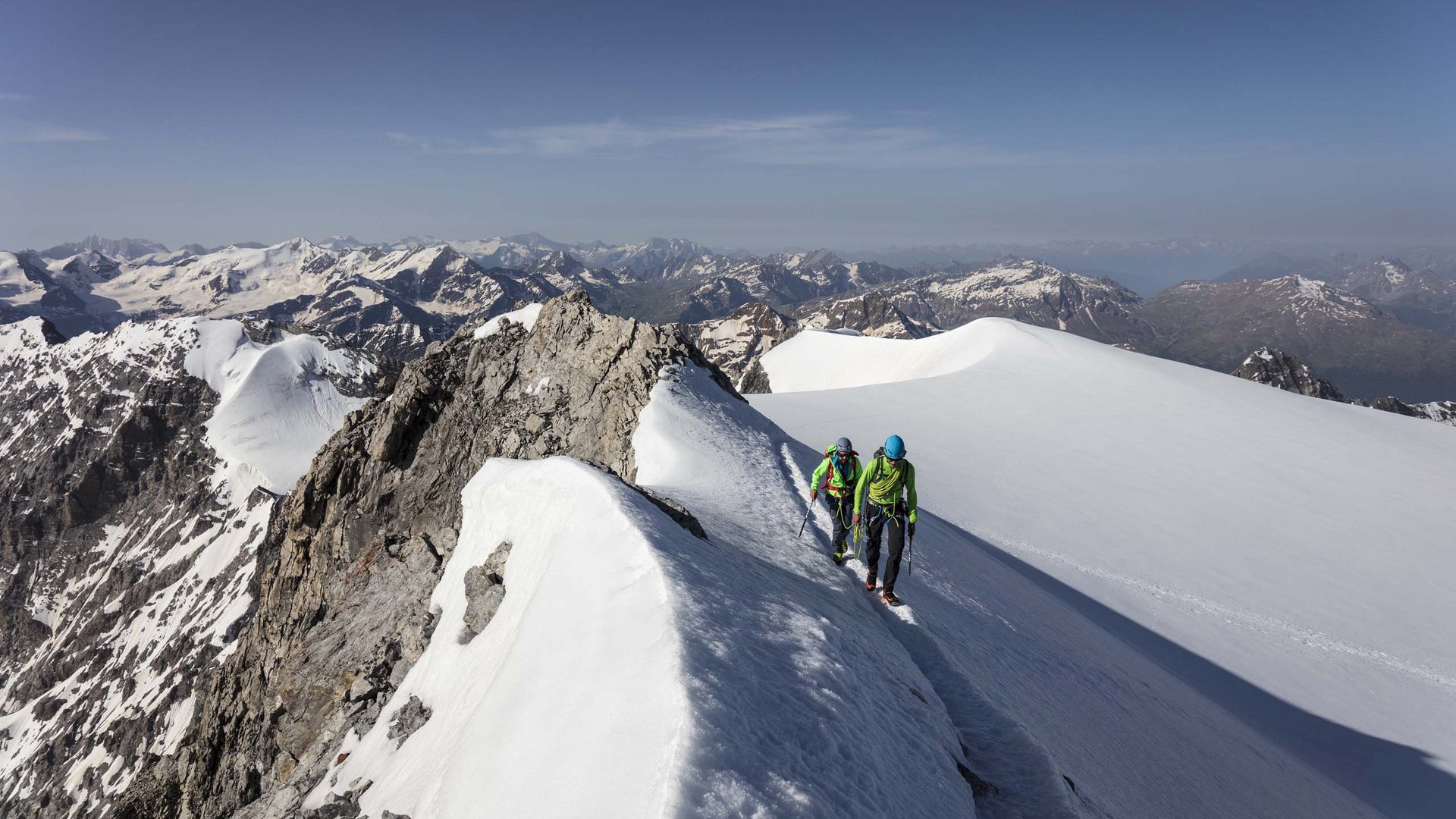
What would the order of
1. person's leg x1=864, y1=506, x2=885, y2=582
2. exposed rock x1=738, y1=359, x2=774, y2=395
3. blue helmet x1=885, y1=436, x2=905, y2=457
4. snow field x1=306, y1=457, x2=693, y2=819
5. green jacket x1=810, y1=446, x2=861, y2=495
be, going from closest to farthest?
snow field x1=306, y1=457, x2=693, y2=819, blue helmet x1=885, y1=436, x2=905, y2=457, person's leg x1=864, y1=506, x2=885, y2=582, green jacket x1=810, y1=446, x2=861, y2=495, exposed rock x1=738, y1=359, x2=774, y2=395

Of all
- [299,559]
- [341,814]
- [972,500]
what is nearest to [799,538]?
[341,814]

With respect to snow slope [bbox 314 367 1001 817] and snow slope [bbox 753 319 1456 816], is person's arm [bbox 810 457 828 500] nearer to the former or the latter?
snow slope [bbox 314 367 1001 817]

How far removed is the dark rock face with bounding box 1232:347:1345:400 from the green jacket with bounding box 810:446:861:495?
436 ft

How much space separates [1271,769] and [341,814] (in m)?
16.8

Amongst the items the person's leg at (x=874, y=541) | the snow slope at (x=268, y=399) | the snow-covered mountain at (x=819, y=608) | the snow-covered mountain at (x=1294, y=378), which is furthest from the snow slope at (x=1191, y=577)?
the snow slope at (x=268, y=399)

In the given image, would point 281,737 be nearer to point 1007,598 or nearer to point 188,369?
point 1007,598

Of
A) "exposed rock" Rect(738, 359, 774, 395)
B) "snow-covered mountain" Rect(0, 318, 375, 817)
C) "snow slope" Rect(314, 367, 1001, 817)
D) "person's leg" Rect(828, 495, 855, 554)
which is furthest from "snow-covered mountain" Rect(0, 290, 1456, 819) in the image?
"exposed rock" Rect(738, 359, 774, 395)

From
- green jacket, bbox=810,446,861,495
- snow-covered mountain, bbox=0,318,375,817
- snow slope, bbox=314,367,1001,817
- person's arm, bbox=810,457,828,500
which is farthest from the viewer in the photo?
snow-covered mountain, bbox=0,318,375,817

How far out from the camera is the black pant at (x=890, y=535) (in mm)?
11312

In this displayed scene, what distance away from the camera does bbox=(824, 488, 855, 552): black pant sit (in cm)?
1245

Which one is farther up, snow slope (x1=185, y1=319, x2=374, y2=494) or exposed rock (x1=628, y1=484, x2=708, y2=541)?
exposed rock (x1=628, y1=484, x2=708, y2=541)

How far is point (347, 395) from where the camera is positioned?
168m

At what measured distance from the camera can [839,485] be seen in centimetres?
1240

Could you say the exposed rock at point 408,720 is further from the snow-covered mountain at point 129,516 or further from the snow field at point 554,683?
the snow-covered mountain at point 129,516
